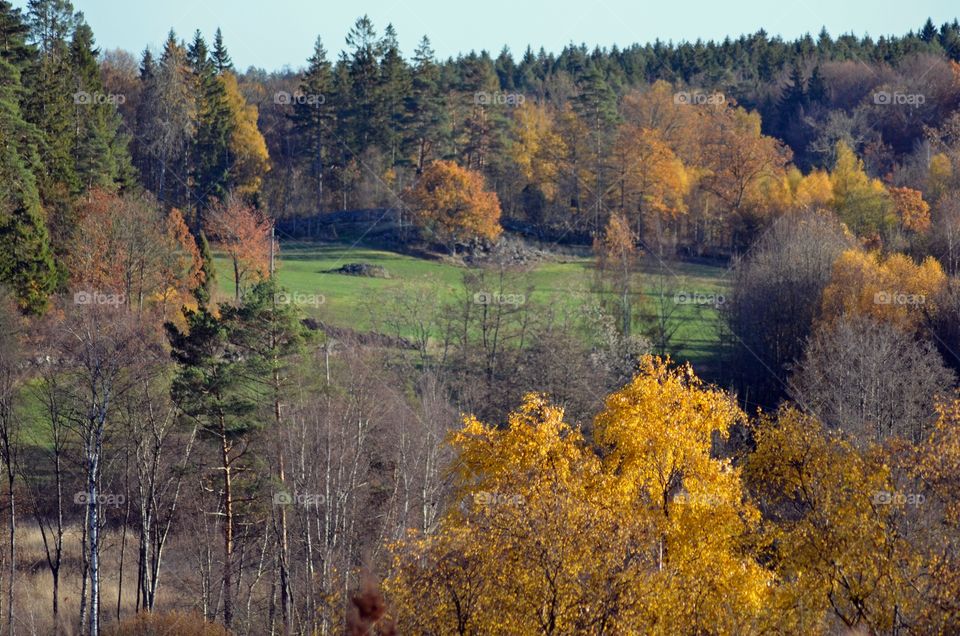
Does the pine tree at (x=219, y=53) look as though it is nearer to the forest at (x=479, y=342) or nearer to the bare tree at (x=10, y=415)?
the forest at (x=479, y=342)

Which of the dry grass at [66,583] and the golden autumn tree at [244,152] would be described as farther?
the golden autumn tree at [244,152]

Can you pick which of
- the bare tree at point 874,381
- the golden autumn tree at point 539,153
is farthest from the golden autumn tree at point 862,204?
the golden autumn tree at point 539,153

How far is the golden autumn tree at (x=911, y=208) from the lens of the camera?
2175 inches

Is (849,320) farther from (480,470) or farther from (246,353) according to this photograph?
(480,470)

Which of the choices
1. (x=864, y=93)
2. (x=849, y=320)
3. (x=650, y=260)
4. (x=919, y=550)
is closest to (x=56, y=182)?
(x=650, y=260)

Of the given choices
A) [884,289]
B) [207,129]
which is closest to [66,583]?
[884,289]

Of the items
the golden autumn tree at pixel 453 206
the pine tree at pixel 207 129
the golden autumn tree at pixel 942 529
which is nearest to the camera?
the golden autumn tree at pixel 942 529

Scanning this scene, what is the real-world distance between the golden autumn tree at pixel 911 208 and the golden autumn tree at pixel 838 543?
129 feet

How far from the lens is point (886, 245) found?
171ft

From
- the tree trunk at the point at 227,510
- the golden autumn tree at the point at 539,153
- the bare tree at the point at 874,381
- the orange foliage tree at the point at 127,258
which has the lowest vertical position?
the tree trunk at the point at 227,510

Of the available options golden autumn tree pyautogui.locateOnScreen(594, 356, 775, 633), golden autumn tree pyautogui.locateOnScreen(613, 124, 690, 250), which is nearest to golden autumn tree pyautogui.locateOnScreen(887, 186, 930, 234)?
golden autumn tree pyautogui.locateOnScreen(613, 124, 690, 250)

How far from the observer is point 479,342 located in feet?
151

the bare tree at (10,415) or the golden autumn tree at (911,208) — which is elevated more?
the golden autumn tree at (911,208)

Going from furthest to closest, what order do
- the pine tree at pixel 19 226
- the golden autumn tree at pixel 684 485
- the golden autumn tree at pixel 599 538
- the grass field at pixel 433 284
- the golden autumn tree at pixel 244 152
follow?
1. the golden autumn tree at pixel 244 152
2. the grass field at pixel 433 284
3. the pine tree at pixel 19 226
4. the golden autumn tree at pixel 684 485
5. the golden autumn tree at pixel 599 538
